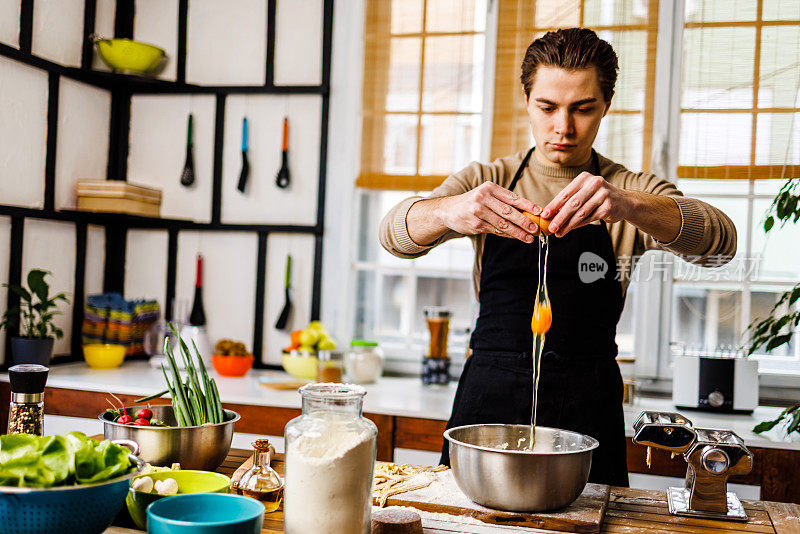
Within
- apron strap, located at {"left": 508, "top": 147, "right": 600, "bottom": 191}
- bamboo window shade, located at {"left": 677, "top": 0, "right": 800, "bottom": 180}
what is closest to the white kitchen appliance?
bamboo window shade, located at {"left": 677, "top": 0, "right": 800, "bottom": 180}

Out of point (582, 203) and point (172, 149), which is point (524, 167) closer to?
point (582, 203)

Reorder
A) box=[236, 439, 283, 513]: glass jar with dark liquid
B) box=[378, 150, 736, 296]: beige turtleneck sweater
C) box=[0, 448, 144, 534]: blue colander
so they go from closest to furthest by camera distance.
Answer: box=[0, 448, 144, 534]: blue colander → box=[236, 439, 283, 513]: glass jar with dark liquid → box=[378, 150, 736, 296]: beige turtleneck sweater

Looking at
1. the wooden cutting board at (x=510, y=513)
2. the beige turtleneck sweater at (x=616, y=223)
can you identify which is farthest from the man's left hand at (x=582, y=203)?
the wooden cutting board at (x=510, y=513)

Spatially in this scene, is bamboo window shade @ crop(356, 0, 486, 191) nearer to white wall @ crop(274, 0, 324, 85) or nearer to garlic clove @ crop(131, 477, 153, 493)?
white wall @ crop(274, 0, 324, 85)

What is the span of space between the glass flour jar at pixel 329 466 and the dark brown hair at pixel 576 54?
110 centimetres

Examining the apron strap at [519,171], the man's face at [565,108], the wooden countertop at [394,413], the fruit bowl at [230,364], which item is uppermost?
the man's face at [565,108]

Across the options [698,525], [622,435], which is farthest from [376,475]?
[622,435]

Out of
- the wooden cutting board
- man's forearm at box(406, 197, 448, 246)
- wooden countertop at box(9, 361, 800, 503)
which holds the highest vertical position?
man's forearm at box(406, 197, 448, 246)

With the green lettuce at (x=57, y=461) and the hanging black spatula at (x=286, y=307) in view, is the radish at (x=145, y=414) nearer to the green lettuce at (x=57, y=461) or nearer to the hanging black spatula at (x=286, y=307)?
the green lettuce at (x=57, y=461)

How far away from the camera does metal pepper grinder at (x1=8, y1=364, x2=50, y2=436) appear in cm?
138

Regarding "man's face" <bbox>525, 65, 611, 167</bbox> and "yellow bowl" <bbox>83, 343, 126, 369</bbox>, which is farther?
"yellow bowl" <bbox>83, 343, 126, 369</bbox>

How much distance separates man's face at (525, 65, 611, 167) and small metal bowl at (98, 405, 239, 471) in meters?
1.05

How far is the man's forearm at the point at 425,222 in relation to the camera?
5.87 ft

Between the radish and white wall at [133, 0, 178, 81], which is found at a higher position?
white wall at [133, 0, 178, 81]
